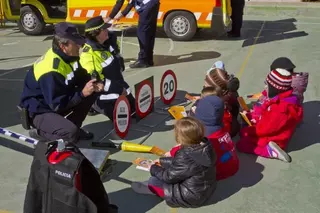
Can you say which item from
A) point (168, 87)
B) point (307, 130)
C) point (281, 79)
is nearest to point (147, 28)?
point (168, 87)

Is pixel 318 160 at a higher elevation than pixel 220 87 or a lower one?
lower

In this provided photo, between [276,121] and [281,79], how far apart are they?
492mm

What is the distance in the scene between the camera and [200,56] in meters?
9.77

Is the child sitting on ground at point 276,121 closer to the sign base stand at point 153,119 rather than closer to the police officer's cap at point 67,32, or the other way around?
the sign base stand at point 153,119

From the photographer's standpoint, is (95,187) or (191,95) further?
(191,95)

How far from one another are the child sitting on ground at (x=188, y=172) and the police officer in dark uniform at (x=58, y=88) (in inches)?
53.2

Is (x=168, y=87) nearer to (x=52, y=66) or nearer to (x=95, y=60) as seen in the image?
(x=95, y=60)

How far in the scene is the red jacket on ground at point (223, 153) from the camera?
4445 millimetres

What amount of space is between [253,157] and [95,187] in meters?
2.24

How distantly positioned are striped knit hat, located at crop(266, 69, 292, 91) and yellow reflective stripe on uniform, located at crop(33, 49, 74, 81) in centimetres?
232

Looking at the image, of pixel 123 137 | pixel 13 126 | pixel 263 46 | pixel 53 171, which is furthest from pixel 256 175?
pixel 263 46

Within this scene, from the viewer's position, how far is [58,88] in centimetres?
474

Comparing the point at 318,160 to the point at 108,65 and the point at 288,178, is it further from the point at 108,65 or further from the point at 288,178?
the point at 108,65

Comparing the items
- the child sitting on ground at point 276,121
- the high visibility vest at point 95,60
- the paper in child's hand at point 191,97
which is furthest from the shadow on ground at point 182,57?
the child sitting on ground at point 276,121
